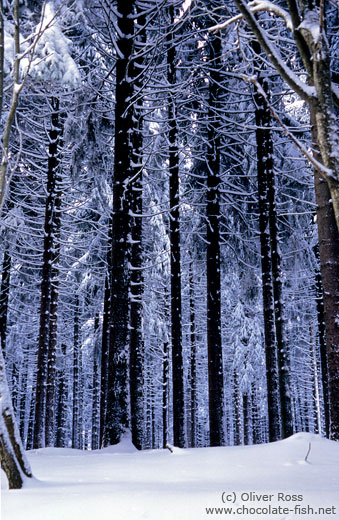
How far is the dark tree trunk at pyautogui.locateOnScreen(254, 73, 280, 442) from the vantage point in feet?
34.1

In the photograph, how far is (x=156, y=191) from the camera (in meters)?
16.0

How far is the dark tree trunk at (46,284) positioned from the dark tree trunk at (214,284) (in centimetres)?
451

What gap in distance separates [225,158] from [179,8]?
4.52 m

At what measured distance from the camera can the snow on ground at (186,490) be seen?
2.35 metres

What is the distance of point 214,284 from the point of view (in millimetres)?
11445

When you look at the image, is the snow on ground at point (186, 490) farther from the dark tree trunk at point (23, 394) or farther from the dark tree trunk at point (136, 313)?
the dark tree trunk at point (23, 394)

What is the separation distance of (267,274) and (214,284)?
146cm

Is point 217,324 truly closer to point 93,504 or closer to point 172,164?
point 172,164

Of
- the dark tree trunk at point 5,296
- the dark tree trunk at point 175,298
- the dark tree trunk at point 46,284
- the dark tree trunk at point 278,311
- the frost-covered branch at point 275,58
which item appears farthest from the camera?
the dark tree trunk at point 5,296

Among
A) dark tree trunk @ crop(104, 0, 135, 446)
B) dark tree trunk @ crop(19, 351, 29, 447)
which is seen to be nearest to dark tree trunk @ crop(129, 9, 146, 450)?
dark tree trunk @ crop(104, 0, 135, 446)

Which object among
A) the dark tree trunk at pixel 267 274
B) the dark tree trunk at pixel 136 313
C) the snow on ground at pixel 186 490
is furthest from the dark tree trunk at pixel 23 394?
the snow on ground at pixel 186 490

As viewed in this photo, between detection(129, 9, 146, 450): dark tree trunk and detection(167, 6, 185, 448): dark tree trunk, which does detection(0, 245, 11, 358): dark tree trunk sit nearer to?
detection(129, 9, 146, 450): dark tree trunk

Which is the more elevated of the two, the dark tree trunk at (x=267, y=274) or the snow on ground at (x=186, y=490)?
the dark tree trunk at (x=267, y=274)

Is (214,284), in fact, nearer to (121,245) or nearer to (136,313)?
(136,313)
